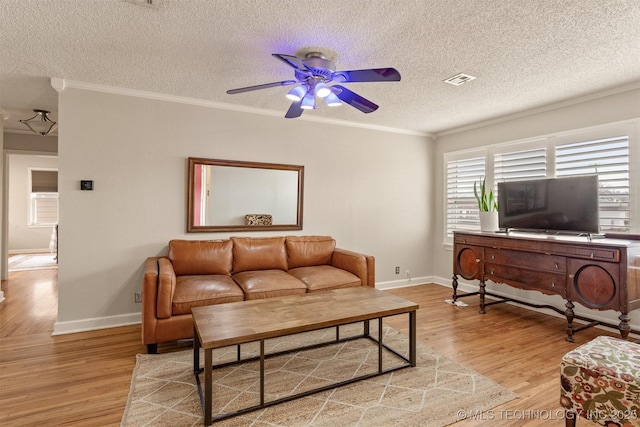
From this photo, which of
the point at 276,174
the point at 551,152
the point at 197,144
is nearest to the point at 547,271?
the point at 551,152

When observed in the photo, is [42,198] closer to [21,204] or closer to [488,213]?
[21,204]

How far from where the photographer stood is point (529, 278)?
3.26m

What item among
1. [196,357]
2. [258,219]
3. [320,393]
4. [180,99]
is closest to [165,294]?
[196,357]

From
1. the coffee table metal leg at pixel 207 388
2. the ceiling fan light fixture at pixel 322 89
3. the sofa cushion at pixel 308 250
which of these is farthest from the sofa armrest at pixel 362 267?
the coffee table metal leg at pixel 207 388

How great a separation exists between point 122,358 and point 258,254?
61.2 inches

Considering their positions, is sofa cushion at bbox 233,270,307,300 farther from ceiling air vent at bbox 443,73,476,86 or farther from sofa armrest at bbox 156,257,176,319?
ceiling air vent at bbox 443,73,476,86

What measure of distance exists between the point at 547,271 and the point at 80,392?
3973mm

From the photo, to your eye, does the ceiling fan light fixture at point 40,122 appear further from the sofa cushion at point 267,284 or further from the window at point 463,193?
the window at point 463,193

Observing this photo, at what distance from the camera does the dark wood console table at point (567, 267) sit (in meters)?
2.60

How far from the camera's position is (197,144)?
3611mm

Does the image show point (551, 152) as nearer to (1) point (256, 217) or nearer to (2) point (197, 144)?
(1) point (256, 217)

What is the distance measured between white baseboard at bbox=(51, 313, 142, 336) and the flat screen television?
169 inches

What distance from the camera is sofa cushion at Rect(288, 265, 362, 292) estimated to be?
3.21 metres

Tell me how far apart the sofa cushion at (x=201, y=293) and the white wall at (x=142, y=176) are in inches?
32.0
